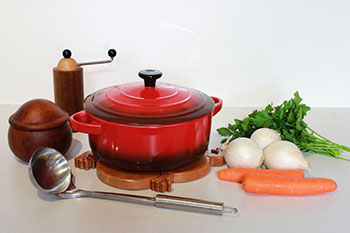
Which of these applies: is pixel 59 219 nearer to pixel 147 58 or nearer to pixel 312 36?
pixel 147 58

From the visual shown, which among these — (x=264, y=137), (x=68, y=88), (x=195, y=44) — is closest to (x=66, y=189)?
(x=68, y=88)

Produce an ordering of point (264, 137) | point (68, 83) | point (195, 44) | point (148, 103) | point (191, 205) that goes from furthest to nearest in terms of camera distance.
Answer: point (195, 44)
point (68, 83)
point (264, 137)
point (148, 103)
point (191, 205)

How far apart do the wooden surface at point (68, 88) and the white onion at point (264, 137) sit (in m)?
0.54

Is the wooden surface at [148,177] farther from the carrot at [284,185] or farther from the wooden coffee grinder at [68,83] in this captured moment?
the wooden coffee grinder at [68,83]

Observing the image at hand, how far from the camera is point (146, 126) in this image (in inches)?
36.3

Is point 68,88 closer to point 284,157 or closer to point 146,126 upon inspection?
point 146,126

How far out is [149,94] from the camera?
1020mm

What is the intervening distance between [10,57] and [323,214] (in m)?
1.25

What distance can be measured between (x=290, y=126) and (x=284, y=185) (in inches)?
10.2

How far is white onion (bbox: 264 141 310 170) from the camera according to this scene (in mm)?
1054

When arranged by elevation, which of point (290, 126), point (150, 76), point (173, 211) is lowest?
point (173, 211)

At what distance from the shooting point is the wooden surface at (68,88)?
1255mm

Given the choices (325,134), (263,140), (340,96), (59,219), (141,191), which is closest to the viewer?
(59,219)

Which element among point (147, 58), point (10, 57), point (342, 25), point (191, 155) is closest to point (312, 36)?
point (342, 25)
